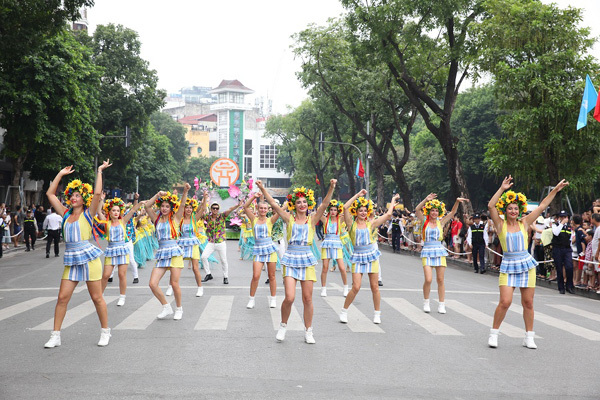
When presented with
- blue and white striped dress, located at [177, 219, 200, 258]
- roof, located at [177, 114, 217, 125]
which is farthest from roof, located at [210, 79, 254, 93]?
blue and white striped dress, located at [177, 219, 200, 258]

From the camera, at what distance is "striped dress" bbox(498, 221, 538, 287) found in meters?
8.91

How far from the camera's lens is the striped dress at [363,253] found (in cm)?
1091

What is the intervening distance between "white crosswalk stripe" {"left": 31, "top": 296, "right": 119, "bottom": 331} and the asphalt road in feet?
0.13

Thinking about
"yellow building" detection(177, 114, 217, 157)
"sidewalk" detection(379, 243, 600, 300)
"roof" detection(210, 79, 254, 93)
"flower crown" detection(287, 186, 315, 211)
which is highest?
"roof" detection(210, 79, 254, 93)

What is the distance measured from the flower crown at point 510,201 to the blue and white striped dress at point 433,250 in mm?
2772

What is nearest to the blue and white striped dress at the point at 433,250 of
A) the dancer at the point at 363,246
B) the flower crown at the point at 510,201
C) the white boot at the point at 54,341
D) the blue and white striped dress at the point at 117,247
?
the dancer at the point at 363,246

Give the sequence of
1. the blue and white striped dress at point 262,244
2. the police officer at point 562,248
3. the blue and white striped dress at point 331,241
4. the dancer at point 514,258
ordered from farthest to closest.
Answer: the police officer at point 562,248
the blue and white striped dress at point 331,241
the blue and white striped dress at point 262,244
the dancer at point 514,258

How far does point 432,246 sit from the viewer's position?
12320 mm

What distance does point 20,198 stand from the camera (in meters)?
33.6

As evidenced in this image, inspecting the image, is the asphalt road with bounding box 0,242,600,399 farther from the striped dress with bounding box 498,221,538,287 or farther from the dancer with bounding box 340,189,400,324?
the striped dress with bounding box 498,221,538,287

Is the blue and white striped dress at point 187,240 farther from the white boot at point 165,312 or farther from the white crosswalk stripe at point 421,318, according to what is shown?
the white crosswalk stripe at point 421,318

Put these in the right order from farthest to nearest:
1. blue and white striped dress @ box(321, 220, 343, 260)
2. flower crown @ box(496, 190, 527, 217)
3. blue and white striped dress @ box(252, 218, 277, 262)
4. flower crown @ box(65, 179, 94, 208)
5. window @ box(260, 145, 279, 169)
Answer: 1. window @ box(260, 145, 279, 169)
2. blue and white striped dress @ box(321, 220, 343, 260)
3. blue and white striped dress @ box(252, 218, 277, 262)
4. flower crown @ box(496, 190, 527, 217)
5. flower crown @ box(65, 179, 94, 208)

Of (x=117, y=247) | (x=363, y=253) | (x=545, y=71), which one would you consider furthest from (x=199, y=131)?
(x=363, y=253)

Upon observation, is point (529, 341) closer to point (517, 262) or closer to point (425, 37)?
point (517, 262)
